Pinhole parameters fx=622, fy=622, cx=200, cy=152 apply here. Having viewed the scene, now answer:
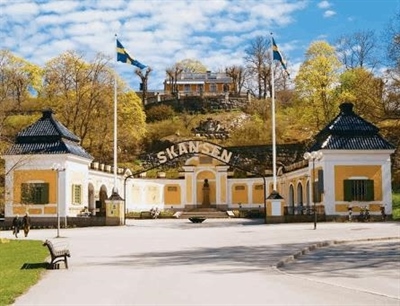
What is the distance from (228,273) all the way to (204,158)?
46002 mm

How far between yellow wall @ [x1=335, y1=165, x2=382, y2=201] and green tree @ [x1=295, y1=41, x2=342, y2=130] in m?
20.5

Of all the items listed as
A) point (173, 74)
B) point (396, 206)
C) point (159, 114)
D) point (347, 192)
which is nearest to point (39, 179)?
point (347, 192)

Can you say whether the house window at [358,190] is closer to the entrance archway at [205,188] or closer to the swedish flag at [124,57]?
the swedish flag at [124,57]

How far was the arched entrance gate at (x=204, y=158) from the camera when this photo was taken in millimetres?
53031

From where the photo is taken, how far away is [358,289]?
11992 mm

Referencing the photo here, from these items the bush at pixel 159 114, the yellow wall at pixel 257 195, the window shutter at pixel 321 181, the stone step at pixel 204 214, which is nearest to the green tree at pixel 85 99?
the stone step at pixel 204 214

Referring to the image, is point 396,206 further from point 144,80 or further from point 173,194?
point 144,80

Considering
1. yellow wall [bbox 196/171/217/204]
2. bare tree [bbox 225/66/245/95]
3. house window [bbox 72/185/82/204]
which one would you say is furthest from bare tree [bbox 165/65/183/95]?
house window [bbox 72/185/82/204]

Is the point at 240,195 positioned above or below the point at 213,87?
below

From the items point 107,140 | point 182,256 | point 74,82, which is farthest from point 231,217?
point 182,256

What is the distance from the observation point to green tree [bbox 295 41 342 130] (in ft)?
205

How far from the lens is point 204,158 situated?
60.4 metres

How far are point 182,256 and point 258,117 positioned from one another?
65518 mm

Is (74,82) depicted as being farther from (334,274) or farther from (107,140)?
(334,274)
